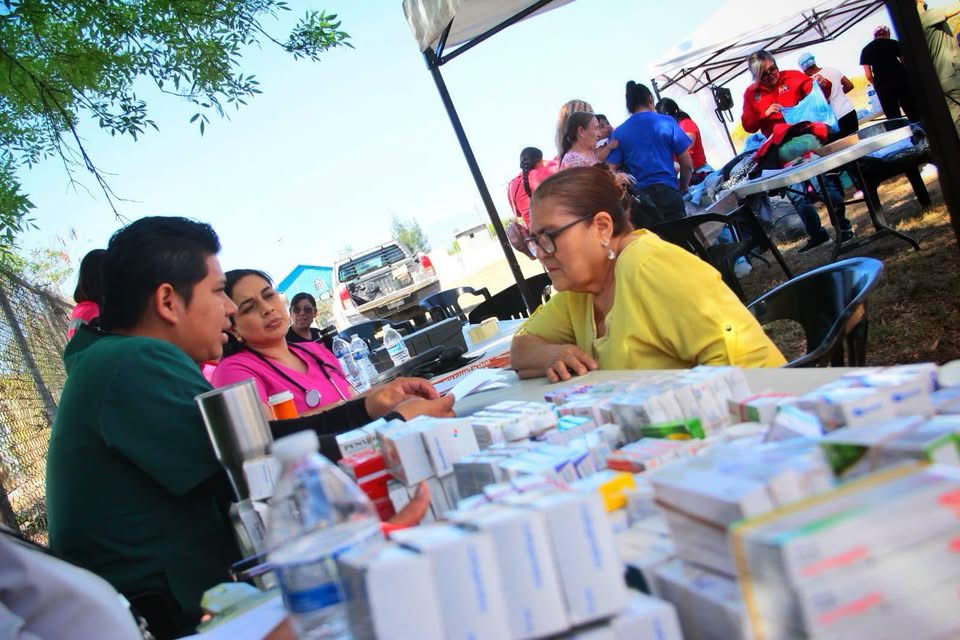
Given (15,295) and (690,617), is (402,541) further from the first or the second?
(15,295)

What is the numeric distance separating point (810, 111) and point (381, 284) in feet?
35.7

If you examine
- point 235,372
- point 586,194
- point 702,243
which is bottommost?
point 702,243

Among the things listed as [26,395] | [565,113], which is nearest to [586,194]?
[565,113]

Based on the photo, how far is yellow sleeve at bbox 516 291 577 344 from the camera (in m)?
3.16

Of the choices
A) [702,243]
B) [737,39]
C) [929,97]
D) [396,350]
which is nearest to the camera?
[929,97]

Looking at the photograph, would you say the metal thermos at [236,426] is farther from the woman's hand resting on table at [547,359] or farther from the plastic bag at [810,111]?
the plastic bag at [810,111]

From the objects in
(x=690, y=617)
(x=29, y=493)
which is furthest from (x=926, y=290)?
(x=29, y=493)

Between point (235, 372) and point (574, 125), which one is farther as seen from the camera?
point (574, 125)

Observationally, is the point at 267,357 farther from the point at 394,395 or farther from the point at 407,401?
the point at 407,401

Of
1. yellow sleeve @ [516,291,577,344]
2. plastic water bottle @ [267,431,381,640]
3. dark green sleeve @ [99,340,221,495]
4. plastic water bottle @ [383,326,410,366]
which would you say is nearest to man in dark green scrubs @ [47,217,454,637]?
dark green sleeve @ [99,340,221,495]

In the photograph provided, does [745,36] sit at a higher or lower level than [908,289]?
higher

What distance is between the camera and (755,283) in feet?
Answer: 25.0

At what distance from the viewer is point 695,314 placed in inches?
86.9

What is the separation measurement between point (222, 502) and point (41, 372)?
18.0 ft
